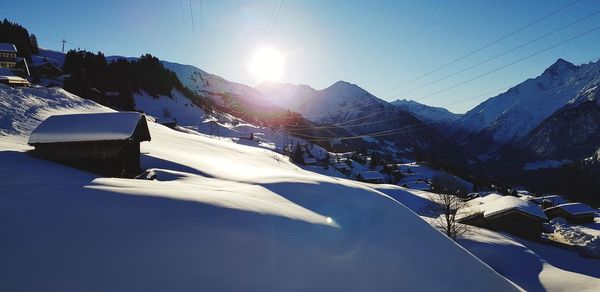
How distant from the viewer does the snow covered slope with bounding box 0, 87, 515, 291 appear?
573cm

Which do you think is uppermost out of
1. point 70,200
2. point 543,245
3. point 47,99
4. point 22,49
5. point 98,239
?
point 22,49

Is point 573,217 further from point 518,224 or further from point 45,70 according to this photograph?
point 45,70

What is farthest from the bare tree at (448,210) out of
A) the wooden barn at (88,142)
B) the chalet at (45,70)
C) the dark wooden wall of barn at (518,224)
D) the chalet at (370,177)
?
the chalet at (45,70)

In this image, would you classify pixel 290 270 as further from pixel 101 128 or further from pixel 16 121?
pixel 16 121

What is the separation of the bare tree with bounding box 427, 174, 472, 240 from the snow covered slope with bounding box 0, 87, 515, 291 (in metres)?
22.9

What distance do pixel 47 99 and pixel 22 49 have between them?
71.1 metres

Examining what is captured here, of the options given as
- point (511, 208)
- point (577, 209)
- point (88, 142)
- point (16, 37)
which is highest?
point (16, 37)

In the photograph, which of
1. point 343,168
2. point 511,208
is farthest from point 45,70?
point 511,208

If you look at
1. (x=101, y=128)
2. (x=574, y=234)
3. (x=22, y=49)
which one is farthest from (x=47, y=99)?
(x=22, y=49)

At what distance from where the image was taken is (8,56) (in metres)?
69.8

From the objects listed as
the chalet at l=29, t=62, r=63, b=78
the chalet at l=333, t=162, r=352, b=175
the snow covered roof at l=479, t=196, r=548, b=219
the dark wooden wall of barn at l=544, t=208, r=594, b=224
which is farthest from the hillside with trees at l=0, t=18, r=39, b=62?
the dark wooden wall of barn at l=544, t=208, r=594, b=224

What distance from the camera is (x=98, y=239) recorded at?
6.35 meters

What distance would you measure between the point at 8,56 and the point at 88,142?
7244 cm

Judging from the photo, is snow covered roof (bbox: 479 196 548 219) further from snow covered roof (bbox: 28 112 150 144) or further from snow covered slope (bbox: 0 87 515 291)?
snow covered roof (bbox: 28 112 150 144)
